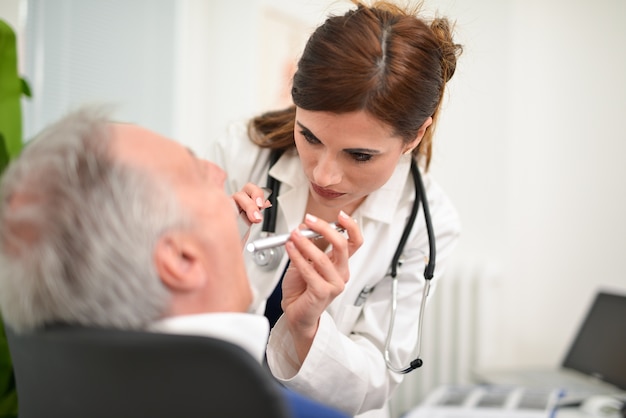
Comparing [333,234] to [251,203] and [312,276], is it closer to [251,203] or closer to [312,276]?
[312,276]

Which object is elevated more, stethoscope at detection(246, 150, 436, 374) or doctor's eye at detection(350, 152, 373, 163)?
doctor's eye at detection(350, 152, 373, 163)

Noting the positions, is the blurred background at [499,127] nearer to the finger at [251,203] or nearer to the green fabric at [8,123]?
the green fabric at [8,123]

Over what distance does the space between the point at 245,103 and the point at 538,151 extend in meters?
1.41

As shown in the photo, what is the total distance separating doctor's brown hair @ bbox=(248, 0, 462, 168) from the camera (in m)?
0.97

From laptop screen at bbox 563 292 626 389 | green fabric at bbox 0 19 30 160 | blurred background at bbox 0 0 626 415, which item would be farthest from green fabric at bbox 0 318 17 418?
laptop screen at bbox 563 292 626 389

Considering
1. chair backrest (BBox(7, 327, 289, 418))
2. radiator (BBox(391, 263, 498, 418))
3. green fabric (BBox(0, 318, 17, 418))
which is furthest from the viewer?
radiator (BBox(391, 263, 498, 418))

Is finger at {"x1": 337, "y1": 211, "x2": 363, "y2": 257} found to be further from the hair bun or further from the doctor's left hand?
the hair bun

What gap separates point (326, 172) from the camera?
1047 mm

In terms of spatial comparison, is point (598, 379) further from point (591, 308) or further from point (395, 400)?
point (395, 400)

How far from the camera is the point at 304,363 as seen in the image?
3.36ft

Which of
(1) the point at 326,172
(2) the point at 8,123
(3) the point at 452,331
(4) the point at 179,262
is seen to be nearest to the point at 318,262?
(1) the point at 326,172

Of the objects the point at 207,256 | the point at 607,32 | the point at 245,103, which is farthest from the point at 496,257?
the point at 207,256

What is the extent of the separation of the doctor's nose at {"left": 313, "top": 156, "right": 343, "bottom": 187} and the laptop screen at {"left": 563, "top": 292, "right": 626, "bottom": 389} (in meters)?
1.52

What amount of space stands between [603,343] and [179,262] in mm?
1936
